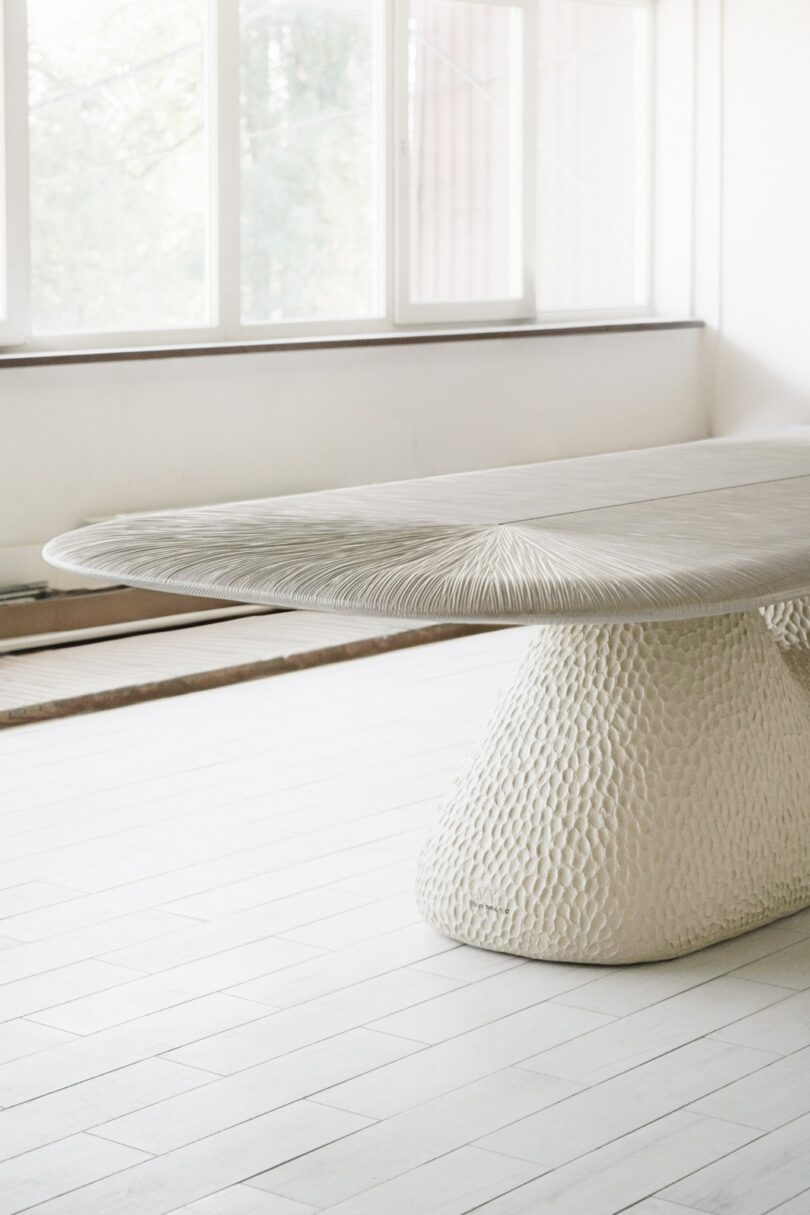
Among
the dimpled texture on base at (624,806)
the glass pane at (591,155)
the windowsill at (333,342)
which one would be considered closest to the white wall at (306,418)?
the windowsill at (333,342)

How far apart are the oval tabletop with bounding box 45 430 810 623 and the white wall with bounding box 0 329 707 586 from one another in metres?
2.19

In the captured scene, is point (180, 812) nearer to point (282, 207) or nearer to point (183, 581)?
point (183, 581)

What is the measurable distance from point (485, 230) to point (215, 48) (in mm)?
1366

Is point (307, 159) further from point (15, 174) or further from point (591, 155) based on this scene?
point (591, 155)

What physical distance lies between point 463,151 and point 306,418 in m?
1.30

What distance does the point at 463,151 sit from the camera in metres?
6.08

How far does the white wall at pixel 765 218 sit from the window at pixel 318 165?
0.35 metres

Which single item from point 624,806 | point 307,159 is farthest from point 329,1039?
point 307,159

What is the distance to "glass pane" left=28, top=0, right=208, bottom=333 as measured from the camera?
15.8 ft

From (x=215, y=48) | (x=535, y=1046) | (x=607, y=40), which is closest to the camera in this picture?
(x=535, y=1046)

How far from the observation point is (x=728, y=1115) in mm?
1897

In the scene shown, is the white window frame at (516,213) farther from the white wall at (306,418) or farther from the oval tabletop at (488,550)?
the oval tabletop at (488,550)

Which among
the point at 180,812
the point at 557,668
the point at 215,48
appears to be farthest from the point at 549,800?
the point at 215,48

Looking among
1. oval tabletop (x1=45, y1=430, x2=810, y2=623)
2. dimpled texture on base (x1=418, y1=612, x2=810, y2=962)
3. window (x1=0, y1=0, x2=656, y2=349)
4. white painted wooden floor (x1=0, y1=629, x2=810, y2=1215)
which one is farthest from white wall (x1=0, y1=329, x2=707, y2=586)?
dimpled texture on base (x1=418, y1=612, x2=810, y2=962)
